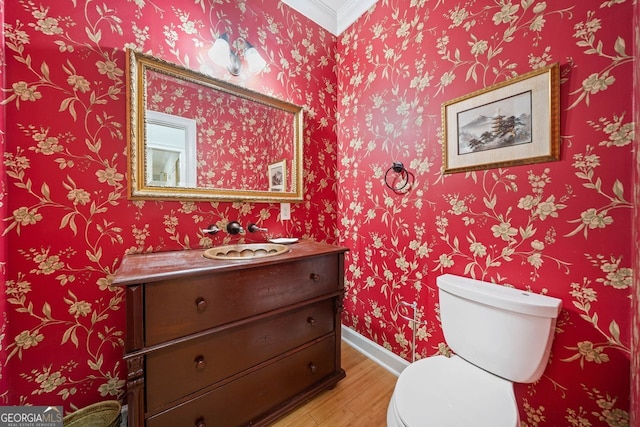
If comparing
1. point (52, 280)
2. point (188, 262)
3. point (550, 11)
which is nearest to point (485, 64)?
point (550, 11)

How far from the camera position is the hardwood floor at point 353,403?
1233 mm

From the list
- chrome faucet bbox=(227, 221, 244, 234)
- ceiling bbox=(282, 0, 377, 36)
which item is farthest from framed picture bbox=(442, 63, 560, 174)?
chrome faucet bbox=(227, 221, 244, 234)

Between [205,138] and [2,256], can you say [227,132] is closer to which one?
[205,138]

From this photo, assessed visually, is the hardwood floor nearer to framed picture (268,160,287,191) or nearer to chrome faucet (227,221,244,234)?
chrome faucet (227,221,244,234)

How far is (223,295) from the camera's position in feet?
3.32

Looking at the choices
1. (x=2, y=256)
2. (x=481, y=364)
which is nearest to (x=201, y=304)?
(x=2, y=256)

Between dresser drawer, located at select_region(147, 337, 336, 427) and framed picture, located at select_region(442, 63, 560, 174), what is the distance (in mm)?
1305

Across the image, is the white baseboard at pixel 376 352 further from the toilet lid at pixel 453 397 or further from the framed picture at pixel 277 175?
the framed picture at pixel 277 175

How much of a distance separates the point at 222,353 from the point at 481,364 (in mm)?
1120

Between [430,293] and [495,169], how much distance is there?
2.49ft

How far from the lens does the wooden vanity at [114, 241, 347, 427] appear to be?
869 mm

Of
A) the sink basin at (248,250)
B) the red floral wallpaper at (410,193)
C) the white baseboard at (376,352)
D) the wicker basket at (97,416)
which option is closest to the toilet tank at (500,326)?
the red floral wallpaper at (410,193)

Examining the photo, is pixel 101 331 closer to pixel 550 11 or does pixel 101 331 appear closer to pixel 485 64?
pixel 485 64

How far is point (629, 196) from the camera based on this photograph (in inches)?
32.8
